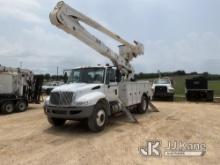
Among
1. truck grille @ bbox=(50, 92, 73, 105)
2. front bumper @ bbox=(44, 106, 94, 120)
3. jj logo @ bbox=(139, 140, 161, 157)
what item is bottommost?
jj logo @ bbox=(139, 140, 161, 157)

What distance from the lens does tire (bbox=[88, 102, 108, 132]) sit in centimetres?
795

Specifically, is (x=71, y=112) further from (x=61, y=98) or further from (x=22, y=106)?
(x=22, y=106)

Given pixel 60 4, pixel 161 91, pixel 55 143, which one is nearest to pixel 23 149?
pixel 55 143

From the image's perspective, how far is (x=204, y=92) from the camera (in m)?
19.4

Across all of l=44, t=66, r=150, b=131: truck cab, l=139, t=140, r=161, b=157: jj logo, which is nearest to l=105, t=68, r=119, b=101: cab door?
l=44, t=66, r=150, b=131: truck cab

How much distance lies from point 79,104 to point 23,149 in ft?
7.27

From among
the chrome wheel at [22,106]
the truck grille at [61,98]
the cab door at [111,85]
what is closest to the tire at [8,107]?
the chrome wheel at [22,106]

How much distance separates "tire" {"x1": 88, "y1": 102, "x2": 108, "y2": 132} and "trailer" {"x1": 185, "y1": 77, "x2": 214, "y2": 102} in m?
13.1

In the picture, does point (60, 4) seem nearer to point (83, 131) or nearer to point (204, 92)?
point (83, 131)

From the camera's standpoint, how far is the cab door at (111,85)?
9.32 m

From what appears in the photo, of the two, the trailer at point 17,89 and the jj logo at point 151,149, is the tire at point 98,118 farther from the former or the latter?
the trailer at point 17,89

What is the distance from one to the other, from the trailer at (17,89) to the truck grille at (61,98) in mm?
6495

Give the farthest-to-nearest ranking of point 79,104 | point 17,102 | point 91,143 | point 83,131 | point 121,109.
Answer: point 17,102 → point 121,109 → point 83,131 → point 79,104 → point 91,143

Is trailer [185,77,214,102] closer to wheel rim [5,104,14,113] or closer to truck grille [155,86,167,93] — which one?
truck grille [155,86,167,93]
